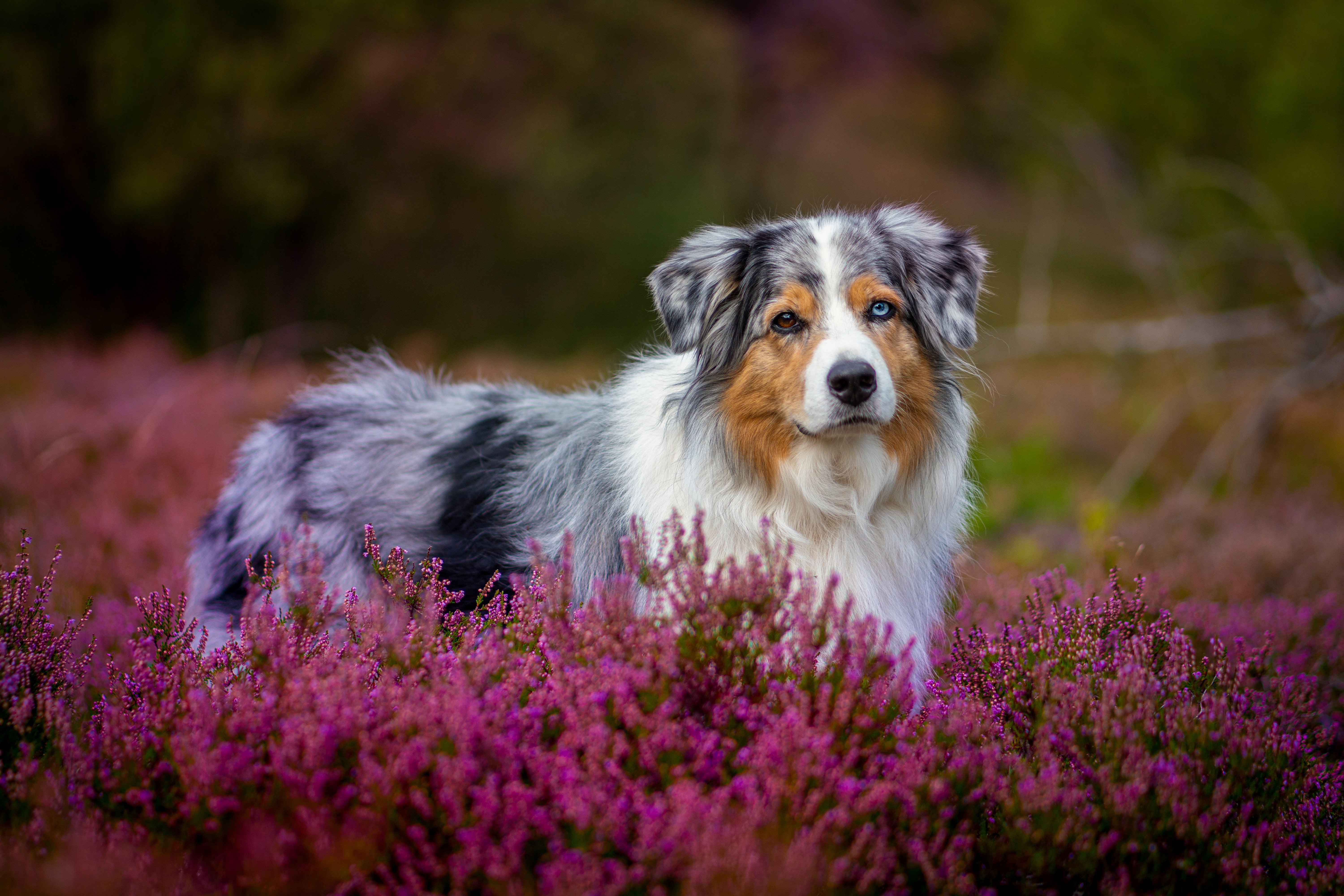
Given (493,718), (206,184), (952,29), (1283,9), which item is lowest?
(493,718)

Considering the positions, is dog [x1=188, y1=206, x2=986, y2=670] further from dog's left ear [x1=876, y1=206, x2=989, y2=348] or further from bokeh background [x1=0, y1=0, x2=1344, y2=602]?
bokeh background [x1=0, y1=0, x2=1344, y2=602]

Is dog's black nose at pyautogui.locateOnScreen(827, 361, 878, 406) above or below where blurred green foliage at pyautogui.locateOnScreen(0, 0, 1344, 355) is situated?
below

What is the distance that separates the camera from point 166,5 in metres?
8.58

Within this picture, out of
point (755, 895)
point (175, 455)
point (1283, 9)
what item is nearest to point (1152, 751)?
point (755, 895)

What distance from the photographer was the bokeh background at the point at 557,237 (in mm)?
6262

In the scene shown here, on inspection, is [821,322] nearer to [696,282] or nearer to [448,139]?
[696,282]

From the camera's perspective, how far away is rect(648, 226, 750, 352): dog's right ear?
3430mm

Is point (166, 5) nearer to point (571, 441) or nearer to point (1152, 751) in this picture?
point (571, 441)

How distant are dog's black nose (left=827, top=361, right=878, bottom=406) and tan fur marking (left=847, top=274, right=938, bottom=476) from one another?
0.74 ft

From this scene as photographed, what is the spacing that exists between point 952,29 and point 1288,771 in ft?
61.9

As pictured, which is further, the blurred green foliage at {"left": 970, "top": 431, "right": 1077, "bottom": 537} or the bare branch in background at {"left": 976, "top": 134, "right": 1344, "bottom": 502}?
the bare branch in background at {"left": 976, "top": 134, "right": 1344, "bottom": 502}

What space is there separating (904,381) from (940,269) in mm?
558

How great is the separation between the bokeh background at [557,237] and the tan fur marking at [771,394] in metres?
0.81

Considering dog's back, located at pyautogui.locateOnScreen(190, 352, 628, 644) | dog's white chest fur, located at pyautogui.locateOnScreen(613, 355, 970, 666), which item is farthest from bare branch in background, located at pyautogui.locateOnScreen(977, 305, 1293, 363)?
dog's back, located at pyautogui.locateOnScreen(190, 352, 628, 644)
